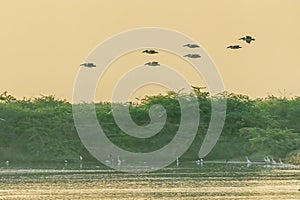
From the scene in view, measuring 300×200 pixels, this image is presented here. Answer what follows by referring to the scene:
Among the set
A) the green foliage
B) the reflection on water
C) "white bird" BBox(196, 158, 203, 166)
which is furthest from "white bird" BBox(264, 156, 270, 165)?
"white bird" BBox(196, 158, 203, 166)

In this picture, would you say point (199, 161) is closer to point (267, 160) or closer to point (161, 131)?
point (267, 160)

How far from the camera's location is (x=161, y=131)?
7275 centimetres

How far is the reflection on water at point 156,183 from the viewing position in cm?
3844

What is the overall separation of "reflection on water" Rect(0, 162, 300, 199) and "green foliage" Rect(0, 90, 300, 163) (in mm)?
11462

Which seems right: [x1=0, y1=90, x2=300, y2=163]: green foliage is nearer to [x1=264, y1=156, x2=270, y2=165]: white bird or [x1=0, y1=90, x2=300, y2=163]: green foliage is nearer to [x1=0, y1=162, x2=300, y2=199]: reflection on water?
[x1=264, y1=156, x2=270, y2=165]: white bird

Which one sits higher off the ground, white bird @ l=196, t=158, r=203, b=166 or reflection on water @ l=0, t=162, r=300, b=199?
white bird @ l=196, t=158, r=203, b=166

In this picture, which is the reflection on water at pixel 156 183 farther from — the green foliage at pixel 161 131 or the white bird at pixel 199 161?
the green foliage at pixel 161 131

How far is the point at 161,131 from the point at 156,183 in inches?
1106

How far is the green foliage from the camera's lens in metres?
70.1

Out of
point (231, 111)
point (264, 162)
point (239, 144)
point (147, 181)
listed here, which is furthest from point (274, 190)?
point (231, 111)

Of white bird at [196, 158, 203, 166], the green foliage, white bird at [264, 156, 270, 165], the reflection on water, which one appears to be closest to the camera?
the reflection on water

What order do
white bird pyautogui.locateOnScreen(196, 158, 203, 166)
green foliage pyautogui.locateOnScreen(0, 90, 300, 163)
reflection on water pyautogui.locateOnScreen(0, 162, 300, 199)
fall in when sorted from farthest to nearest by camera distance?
1. green foliage pyautogui.locateOnScreen(0, 90, 300, 163)
2. white bird pyautogui.locateOnScreen(196, 158, 203, 166)
3. reflection on water pyautogui.locateOnScreen(0, 162, 300, 199)

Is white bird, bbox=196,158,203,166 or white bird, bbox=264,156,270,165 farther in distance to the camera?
white bird, bbox=196,158,203,166

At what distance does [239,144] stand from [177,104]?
23.7 feet
